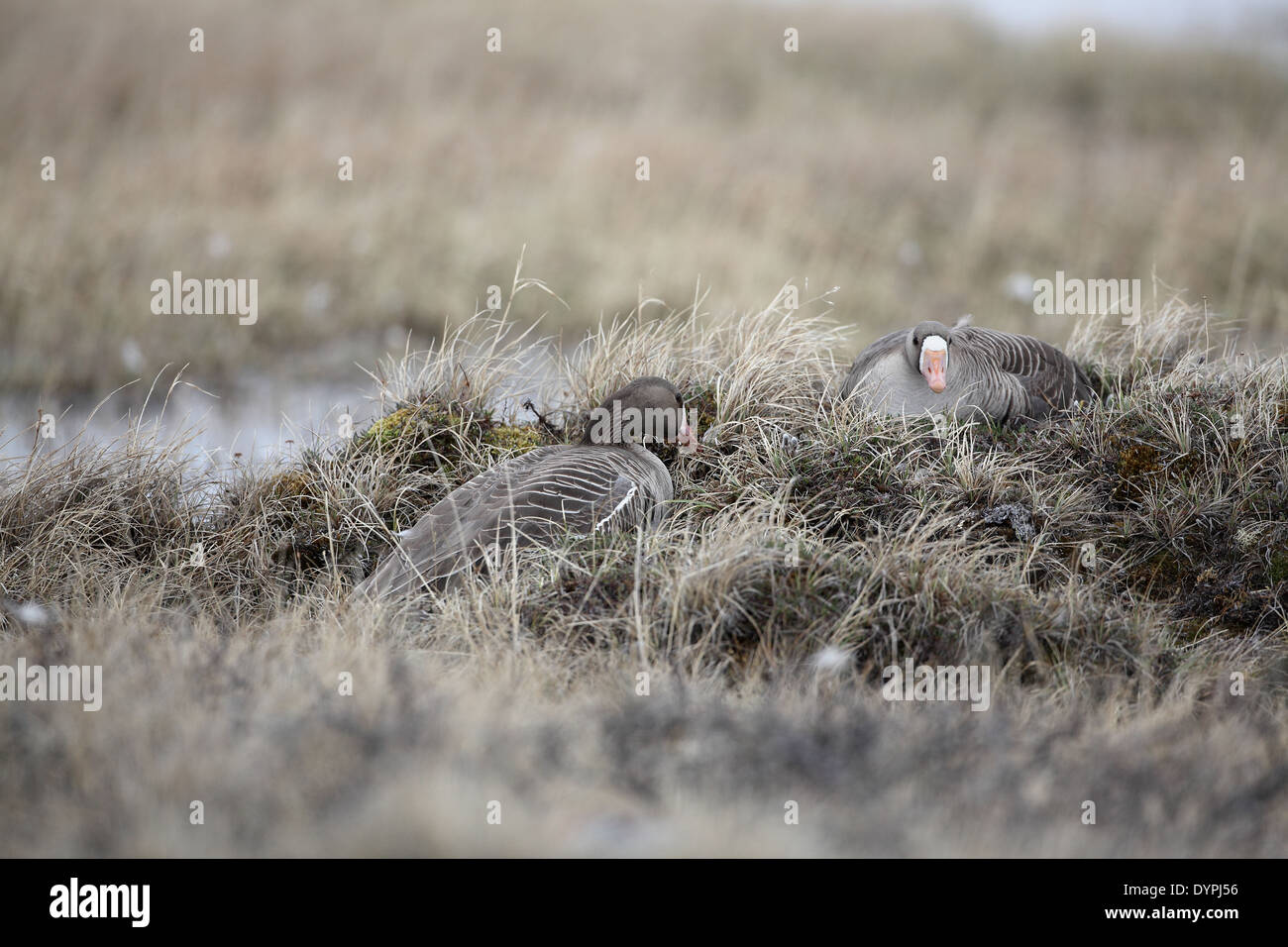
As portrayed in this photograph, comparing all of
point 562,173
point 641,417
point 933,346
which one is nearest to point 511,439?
point 641,417

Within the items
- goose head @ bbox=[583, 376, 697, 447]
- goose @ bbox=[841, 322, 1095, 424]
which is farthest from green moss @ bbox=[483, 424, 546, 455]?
goose @ bbox=[841, 322, 1095, 424]

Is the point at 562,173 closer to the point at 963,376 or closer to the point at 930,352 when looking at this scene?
the point at 963,376

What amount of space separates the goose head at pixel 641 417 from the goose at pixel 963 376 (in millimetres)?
1084

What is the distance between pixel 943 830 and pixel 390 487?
13.8ft

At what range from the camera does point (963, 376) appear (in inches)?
258

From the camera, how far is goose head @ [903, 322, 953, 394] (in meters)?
6.27

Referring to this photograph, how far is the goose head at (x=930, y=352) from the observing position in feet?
20.6

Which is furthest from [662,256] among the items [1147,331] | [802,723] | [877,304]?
[802,723]

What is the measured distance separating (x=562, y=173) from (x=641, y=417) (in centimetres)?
1104

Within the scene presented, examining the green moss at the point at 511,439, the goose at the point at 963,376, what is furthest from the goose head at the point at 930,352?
the green moss at the point at 511,439

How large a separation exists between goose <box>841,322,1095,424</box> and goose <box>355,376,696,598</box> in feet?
4.10

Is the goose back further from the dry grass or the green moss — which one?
the green moss
